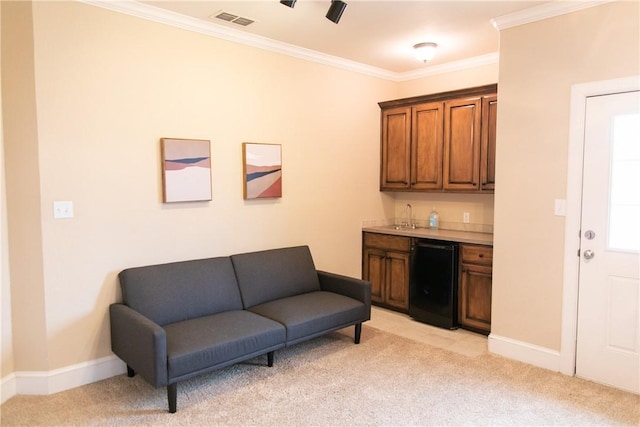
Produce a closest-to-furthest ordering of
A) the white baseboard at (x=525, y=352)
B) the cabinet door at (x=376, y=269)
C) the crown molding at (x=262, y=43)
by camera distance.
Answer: the crown molding at (x=262, y=43), the white baseboard at (x=525, y=352), the cabinet door at (x=376, y=269)

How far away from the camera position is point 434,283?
13.8 feet

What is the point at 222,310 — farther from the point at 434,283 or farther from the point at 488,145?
the point at 488,145

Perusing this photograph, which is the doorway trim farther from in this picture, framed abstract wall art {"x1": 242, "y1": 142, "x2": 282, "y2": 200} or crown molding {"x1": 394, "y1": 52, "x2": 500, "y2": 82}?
framed abstract wall art {"x1": 242, "y1": 142, "x2": 282, "y2": 200}

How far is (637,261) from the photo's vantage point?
2.88 m

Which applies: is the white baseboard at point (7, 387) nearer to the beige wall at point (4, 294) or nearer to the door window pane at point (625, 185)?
the beige wall at point (4, 294)

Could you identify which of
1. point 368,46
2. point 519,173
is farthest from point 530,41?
point 368,46

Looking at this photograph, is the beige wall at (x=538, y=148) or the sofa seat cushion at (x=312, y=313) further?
the sofa seat cushion at (x=312, y=313)

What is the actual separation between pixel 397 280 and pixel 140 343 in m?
2.78

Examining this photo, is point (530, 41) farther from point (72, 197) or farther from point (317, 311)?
point (72, 197)

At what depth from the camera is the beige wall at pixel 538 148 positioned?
299 cm

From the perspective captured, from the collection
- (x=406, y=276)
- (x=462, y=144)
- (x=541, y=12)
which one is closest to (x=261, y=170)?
(x=406, y=276)

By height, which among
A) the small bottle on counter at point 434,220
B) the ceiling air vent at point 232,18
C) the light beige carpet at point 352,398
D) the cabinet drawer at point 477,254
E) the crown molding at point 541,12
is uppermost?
the ceiling air vent at point 232,18

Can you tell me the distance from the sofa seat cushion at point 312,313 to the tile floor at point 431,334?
60cm

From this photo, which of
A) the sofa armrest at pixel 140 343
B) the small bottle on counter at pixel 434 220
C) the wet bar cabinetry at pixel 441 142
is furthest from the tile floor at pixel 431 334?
the sofa armrest at pixel 140 343
